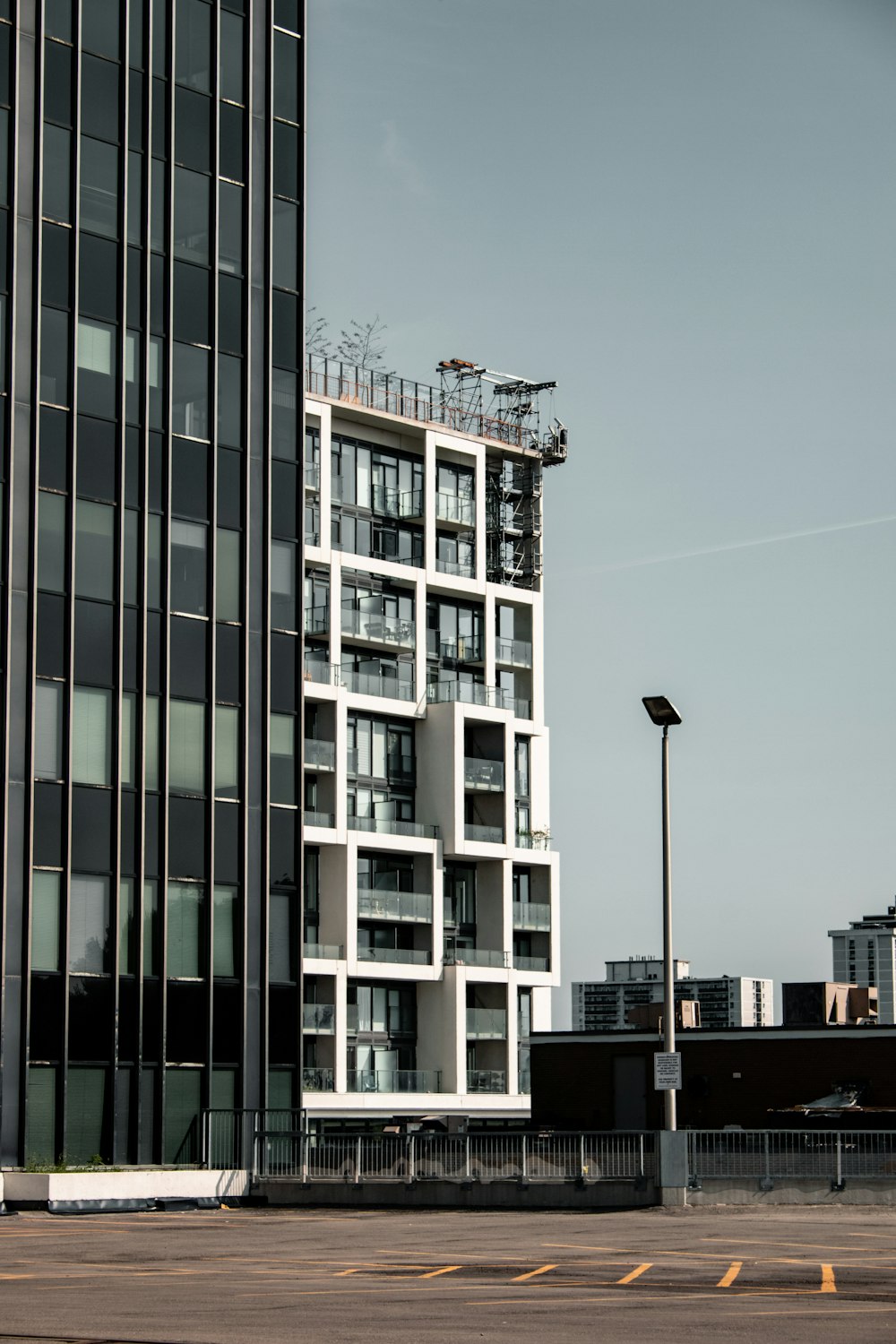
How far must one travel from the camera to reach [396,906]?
255 feet

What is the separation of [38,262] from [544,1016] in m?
50.8

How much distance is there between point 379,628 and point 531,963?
54.6 feet

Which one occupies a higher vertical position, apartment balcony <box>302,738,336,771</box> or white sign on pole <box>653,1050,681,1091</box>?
apartment balcony <box>302,738,336,771</box>

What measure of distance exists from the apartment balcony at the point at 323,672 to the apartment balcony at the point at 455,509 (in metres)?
10.5

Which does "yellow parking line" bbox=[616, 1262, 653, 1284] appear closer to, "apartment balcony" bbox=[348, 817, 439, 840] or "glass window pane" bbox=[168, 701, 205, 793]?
"glass window pane" bbox=[168, 701, 205, 793]

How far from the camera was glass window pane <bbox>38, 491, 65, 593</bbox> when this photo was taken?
41750 millimetres

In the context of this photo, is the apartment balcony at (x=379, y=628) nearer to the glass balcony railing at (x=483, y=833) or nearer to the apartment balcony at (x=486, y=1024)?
the glass balcony railing at (x=483, y=833)

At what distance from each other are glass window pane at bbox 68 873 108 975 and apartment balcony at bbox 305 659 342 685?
3525 centimetres

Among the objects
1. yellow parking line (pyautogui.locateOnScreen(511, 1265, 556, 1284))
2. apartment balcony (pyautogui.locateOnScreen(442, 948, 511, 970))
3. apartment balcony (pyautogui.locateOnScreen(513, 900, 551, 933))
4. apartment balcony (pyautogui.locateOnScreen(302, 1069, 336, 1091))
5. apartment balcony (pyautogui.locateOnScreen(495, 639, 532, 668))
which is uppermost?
apartment balcony (pyautogui.locateOnScreen(495, 639, 532, 668))

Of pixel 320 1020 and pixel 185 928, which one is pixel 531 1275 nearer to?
pixel 185 928

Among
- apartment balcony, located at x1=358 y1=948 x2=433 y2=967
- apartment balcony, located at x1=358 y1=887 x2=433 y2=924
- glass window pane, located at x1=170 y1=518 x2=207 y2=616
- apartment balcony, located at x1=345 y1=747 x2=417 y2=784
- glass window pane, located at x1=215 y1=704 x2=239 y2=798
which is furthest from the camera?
apartment balcony, located at x1=345 y1=747 x2=417 y2=784

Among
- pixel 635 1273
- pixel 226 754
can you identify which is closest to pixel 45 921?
pixel 226 754

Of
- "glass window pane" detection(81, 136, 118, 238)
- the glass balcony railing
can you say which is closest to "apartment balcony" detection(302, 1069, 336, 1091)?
the glass balcony railing

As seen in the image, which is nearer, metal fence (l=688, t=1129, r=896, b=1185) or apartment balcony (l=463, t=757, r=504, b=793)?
metal fence (l=688, t=1129, r=896, b=1185)
